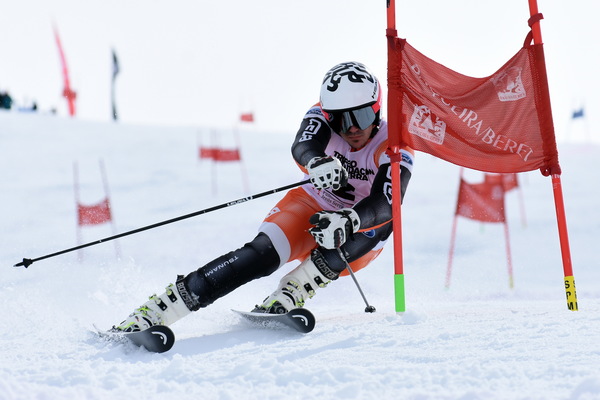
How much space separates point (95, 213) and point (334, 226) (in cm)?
614

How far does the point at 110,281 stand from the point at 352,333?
452 cm

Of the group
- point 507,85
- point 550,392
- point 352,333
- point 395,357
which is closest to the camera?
point 550,392

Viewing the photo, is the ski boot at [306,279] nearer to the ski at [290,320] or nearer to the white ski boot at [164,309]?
the ski at [290,320]

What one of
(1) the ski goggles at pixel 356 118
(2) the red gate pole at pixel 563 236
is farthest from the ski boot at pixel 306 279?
(2) the red gate pole at pixel 563 236

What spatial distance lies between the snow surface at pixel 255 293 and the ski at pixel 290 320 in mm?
67

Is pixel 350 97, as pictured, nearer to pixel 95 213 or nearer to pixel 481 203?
pixel 481 203

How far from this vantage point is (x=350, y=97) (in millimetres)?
4109

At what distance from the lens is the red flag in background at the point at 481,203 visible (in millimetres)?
8727

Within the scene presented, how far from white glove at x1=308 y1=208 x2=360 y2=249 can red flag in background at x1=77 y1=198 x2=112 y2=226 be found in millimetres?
5954

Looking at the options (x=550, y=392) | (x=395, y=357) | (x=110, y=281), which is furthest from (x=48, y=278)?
(x=550, y=392)

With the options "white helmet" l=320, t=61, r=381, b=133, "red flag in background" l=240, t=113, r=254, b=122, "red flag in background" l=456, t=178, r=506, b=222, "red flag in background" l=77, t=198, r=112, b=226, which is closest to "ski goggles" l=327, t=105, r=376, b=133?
"white helmet" l=320, t=61, r=381, b=133

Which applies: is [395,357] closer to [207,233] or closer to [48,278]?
[48,278]

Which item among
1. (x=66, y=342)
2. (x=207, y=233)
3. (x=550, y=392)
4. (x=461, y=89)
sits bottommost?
(x=207, y=233)

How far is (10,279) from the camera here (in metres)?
7.80
